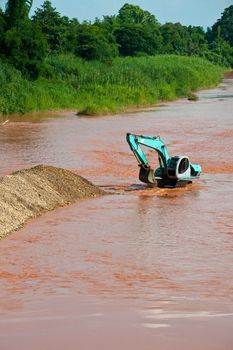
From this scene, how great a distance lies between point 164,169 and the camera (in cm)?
1461

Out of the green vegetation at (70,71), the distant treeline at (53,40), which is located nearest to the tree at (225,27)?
the distant treeline at (53,40)

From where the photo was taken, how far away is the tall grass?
33594 millimetres

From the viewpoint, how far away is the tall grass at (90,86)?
3359cm

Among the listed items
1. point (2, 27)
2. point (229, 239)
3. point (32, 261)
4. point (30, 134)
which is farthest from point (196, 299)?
point (2, 27)

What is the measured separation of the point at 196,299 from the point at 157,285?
27.5 inches

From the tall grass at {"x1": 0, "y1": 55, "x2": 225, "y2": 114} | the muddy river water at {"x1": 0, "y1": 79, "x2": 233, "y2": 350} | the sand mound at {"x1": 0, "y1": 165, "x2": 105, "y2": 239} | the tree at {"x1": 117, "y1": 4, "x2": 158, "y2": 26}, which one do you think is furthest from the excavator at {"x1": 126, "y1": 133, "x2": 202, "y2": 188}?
the tree at {"x1": 117, "y1": 4, "x2": 158, "y2": 26}

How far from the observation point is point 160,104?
135 ft

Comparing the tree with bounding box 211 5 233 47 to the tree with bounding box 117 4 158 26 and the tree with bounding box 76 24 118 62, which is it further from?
the tree with bounding box 76 24 118 62

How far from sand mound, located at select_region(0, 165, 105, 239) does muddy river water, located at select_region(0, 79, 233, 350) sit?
8.9 inches

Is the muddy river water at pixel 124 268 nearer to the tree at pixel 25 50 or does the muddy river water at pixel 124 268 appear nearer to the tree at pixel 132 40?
the tree at pixel 25 50

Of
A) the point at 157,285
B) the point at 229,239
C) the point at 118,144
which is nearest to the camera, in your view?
the point at 157,285

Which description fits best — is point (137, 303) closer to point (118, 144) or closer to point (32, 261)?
point (32, 261)

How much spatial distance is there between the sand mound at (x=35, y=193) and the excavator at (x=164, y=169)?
2.83ft

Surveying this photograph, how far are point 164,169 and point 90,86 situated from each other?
23873mm
